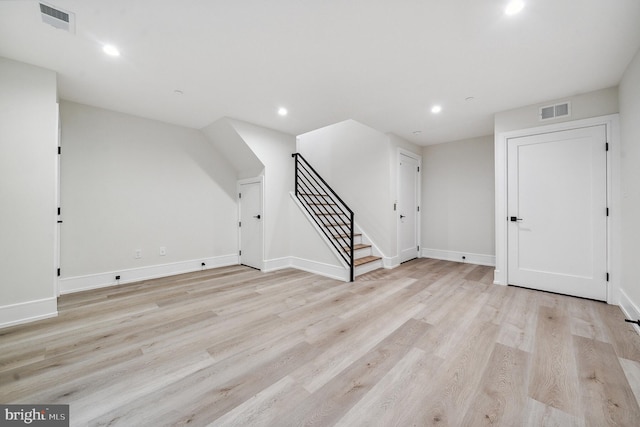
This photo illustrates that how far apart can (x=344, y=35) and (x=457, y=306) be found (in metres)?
3.00

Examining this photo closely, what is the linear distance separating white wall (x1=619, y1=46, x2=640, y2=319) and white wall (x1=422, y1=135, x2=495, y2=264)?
2.12 m

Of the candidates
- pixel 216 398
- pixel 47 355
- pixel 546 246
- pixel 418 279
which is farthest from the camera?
pixel 418 279

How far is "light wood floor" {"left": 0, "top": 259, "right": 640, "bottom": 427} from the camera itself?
4.52ft

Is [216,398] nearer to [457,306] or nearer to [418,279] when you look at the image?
[457,306]

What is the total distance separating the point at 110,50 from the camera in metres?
2.32

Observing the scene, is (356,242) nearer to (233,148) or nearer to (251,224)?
(251,224)

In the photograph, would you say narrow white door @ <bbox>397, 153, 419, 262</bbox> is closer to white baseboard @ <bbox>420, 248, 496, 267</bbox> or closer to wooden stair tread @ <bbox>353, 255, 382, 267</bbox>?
white baseboard @ <bbox>420, 248, 496, 267</bbox>

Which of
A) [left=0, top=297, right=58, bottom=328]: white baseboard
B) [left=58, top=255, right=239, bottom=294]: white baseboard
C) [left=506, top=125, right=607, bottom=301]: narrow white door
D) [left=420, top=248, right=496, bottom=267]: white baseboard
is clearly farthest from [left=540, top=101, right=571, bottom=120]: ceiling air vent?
[left=0, top=297, right=58, bottom=328]: white baseboard

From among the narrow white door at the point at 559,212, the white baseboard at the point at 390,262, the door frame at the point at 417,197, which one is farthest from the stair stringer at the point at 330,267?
the narrow white door at the point at 559,212

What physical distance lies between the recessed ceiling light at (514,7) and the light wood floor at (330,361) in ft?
8.47

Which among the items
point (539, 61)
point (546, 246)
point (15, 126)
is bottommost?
point (546, 246)

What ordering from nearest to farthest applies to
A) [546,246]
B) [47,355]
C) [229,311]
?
[47,355] → [229,311] → [546,246]

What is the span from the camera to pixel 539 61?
96.3 inches

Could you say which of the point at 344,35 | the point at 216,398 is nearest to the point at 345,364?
the point at 216,398
